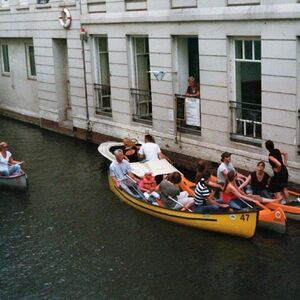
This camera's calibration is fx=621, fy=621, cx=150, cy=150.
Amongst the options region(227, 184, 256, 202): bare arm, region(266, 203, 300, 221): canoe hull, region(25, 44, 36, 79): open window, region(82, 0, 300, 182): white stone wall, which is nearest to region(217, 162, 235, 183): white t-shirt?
region(227, 184, 256, 202): bare arm

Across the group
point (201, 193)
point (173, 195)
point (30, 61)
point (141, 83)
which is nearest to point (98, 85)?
point (141, 83)

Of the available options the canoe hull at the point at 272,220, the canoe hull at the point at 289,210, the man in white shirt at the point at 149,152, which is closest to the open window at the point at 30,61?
the man in white shirt at the point at 149,152

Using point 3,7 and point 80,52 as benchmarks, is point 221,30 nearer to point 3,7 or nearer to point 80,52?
point 80,52

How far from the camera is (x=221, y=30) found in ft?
51.5

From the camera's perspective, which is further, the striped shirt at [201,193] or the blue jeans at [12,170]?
the blue jeans at [12,170]

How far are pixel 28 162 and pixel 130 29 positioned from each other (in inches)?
207

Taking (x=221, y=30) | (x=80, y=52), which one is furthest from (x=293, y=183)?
(x=80, y=52)

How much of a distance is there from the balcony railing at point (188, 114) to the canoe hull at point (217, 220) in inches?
176

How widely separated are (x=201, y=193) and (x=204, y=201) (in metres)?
0.22

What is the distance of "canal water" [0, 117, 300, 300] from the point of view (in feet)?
33.2

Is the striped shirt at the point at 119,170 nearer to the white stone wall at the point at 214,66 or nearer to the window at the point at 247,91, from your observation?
the white stone wall at the point at 214,66

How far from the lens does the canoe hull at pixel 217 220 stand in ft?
38.5

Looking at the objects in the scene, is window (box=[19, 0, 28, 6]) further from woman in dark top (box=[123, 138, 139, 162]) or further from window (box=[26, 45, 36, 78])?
woman in dark top (box=[123, 138, 139, 162])

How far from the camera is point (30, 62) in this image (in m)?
27.3
